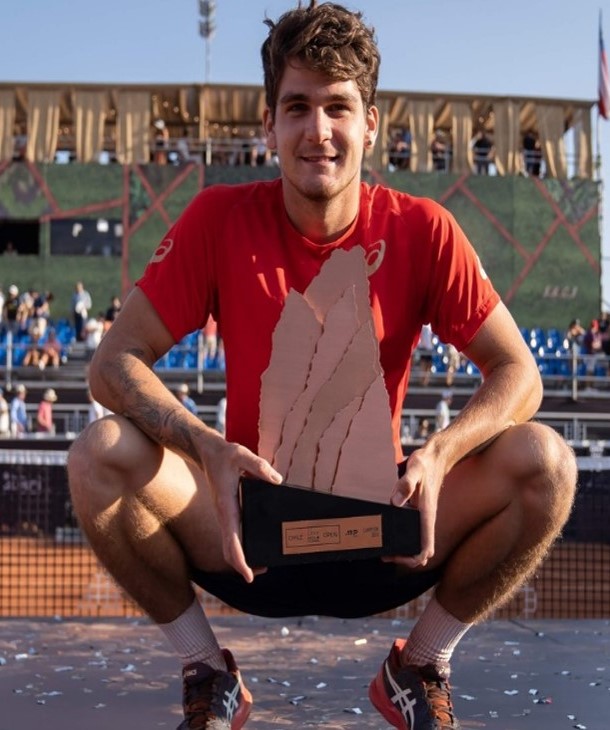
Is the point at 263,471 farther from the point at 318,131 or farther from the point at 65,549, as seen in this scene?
the point at 65,549

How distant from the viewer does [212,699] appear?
9.83 ft

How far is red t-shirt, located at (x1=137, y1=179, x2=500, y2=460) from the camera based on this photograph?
3154 mm

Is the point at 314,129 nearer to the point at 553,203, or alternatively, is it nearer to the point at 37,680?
the point at 37,680

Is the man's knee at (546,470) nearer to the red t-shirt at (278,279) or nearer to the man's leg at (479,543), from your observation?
the man's leg at (479,543)

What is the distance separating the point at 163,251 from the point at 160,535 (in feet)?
2.64

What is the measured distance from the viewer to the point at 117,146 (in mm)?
27562

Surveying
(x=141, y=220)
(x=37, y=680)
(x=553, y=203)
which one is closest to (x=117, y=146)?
(x=141, y=220)

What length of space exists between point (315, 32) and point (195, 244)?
0.67m

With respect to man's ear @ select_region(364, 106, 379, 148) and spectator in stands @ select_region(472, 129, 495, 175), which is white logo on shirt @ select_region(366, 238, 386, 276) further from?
spectator in stands @ select_region(472, 129, 495, 175)

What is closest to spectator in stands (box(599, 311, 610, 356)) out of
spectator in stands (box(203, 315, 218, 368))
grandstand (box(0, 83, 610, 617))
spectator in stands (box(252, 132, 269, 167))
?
grandstand (box(0, 83, 610, 617))

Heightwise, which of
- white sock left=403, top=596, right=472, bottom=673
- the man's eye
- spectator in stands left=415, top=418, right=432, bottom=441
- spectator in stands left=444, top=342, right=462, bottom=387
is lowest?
spectator in stands left=415, top=418, right=432, bottom=441

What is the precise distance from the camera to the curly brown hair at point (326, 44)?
3.01 meters

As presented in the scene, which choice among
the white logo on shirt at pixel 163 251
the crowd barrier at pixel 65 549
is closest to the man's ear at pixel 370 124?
the white logo on shirt at pixel 163 251

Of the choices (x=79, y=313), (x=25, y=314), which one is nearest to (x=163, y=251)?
(x=79, y=313)
